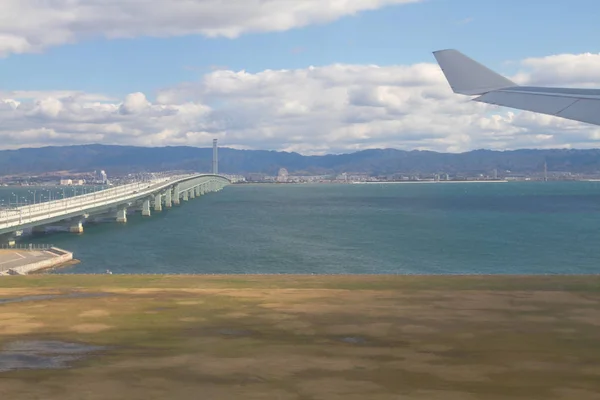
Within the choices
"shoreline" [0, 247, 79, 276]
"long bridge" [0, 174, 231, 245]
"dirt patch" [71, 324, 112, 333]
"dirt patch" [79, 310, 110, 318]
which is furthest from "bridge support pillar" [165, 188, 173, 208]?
"dirt patch" [71, 324, 112, 333]

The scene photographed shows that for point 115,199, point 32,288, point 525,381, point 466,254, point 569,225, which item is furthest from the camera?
point 115,199

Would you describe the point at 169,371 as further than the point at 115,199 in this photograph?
No

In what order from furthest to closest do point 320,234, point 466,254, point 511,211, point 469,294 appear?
point 511,211
point 320,234
point 466,254
point 469,294

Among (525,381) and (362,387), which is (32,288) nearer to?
(362,387)

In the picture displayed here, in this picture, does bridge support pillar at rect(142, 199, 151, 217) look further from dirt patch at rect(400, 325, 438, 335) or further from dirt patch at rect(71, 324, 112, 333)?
dirt patch at rect(400, 325, 438, 335)

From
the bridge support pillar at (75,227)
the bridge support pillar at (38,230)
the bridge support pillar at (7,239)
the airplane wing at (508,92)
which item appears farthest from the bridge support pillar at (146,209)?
the airplane wing at (508,92)

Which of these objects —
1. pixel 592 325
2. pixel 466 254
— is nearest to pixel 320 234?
pixel 466 254
